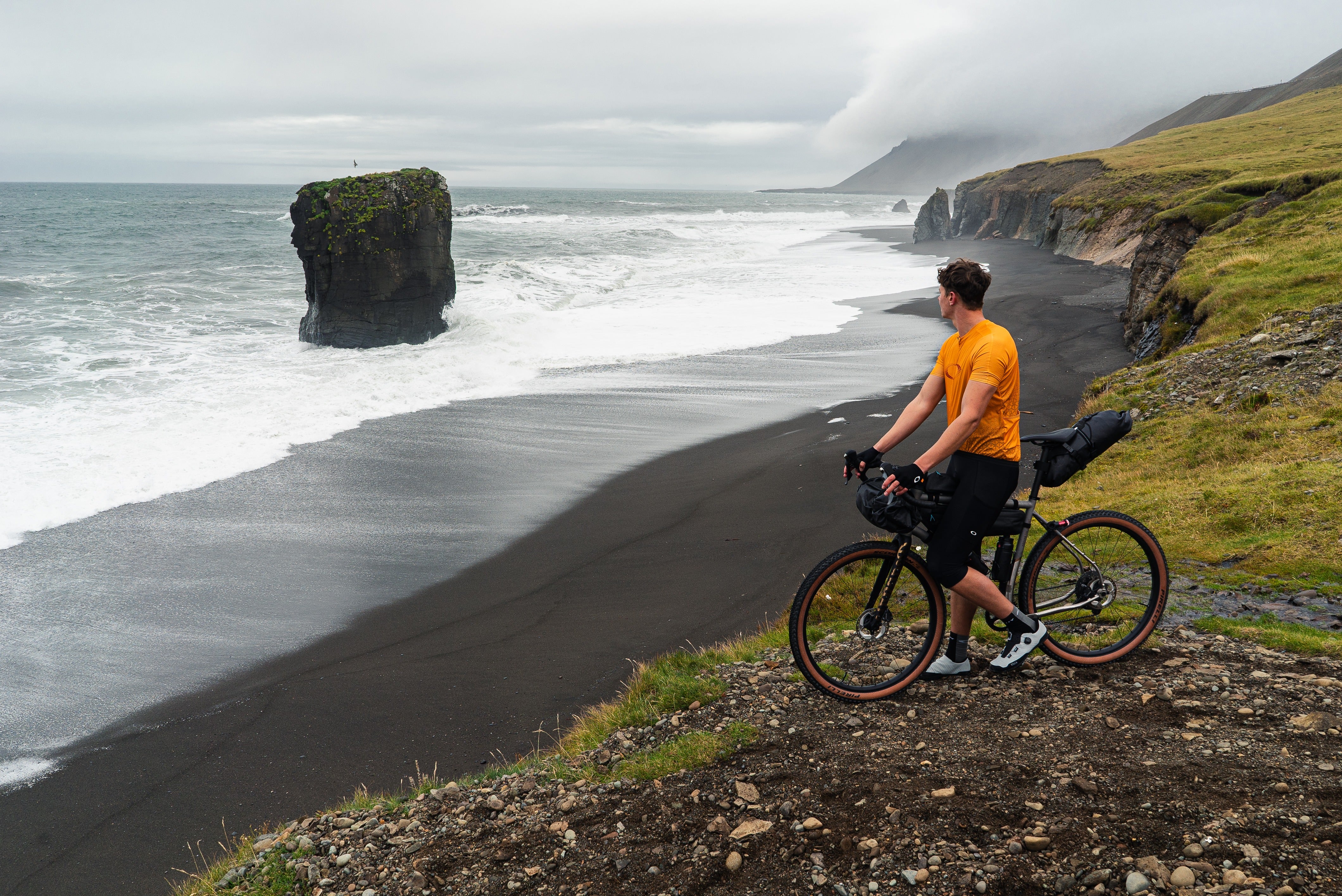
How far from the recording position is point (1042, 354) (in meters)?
A: 19.7

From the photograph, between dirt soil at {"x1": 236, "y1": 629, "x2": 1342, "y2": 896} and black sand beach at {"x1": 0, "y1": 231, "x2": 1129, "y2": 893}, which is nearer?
dirt soil at {"x1": 236, "y1": 629, "x2": 1342, "y2": 896}

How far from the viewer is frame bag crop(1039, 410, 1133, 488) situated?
447 cm

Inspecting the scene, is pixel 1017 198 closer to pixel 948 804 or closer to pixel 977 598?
pixel 977 598

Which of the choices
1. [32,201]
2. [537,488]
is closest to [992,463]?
[537,488]

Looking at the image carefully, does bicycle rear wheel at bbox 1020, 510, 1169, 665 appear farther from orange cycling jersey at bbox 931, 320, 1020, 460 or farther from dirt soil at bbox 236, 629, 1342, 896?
orange cycling jersey at bbox 931, 320, 1020, 460

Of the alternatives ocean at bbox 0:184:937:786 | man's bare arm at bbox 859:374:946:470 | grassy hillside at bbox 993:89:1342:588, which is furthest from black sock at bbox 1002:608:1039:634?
ocean at bbox 0:184:937:786

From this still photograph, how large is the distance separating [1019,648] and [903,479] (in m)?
1.51

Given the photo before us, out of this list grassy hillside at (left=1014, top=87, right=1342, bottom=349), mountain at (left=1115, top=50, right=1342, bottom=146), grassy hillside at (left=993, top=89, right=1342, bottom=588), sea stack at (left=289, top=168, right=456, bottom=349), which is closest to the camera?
grassy hillside at (left=993, top=89, right=1342, bottom=588)

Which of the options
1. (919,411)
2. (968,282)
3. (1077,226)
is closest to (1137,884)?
(919,411)

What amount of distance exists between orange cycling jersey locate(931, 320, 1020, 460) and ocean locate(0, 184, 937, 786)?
7185 millimetres

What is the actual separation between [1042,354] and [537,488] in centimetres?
1415

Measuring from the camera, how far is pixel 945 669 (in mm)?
4914

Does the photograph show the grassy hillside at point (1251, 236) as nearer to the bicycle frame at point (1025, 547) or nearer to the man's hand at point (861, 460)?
the bicycle frame at point (1025, 547)

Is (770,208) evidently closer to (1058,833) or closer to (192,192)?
(192,192)
